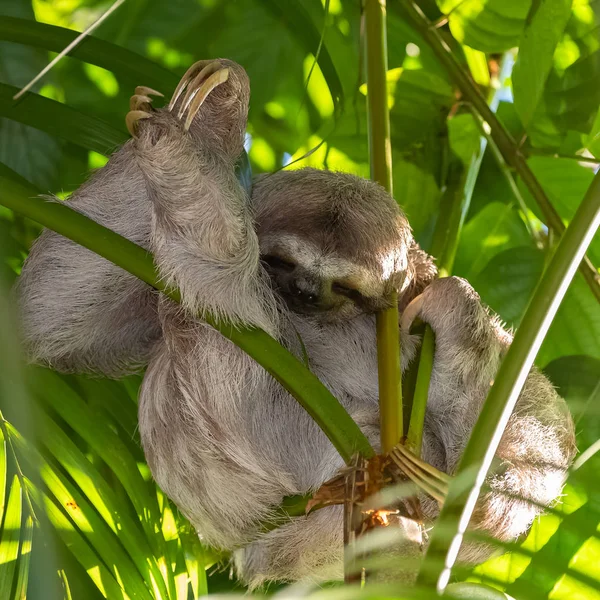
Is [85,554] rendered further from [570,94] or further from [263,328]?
[570,94]

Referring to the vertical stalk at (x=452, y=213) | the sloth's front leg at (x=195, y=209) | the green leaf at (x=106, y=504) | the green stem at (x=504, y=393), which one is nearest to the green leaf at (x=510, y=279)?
the vertical stalk at (x=452, y=213)

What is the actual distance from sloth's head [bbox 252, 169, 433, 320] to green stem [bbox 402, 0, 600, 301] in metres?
0.58

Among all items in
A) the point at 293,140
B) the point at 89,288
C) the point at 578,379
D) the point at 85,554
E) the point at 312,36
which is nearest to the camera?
the point at 85,554

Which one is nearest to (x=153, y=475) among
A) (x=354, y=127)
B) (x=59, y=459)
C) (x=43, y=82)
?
(x=59, y=459)

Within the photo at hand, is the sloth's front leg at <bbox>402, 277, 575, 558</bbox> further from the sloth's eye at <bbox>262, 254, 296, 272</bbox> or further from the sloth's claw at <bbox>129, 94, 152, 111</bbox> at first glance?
the sloth's claw at <bbox>129, 94, 152, 111</bbox>

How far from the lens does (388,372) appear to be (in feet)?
7.43

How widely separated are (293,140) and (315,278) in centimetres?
118

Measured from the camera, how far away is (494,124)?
11.7ft

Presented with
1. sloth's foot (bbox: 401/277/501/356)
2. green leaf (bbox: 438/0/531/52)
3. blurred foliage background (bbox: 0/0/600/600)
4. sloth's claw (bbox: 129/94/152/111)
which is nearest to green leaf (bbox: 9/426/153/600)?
blurred foliage background (bbox: 0/0/600/600)

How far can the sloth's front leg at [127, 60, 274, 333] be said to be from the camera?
245 cm

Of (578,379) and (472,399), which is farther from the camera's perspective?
(578,379)

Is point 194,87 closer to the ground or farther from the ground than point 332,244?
farther from the ground

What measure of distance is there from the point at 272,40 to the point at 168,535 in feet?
7.22

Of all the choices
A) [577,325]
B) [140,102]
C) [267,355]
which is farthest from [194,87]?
[577,325]
